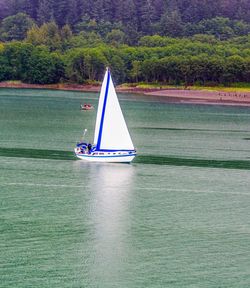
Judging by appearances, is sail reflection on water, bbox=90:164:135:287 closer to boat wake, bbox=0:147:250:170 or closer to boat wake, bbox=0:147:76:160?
boat wake, bbox=0:147:250:170

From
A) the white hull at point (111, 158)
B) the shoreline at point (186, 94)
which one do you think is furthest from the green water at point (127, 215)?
the shoreline at point (186, 94)

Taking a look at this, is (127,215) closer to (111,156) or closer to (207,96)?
(111,156)

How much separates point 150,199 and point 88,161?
34.8 ft

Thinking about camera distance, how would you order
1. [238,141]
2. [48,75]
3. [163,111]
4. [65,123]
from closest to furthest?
[238,141]
[65,123]
[163,111]
[48,75]

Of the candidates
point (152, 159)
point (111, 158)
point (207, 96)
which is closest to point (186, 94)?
point (207, 96)

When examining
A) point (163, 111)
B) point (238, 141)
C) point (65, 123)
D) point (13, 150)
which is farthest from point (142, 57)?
point (13, 150)

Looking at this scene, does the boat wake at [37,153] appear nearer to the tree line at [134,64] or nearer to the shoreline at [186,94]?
the shoreline at [186,94]

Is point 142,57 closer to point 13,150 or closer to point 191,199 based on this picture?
point 13,150

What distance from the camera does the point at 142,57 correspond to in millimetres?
180375

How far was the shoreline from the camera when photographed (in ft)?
438

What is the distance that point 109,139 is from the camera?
52281 millimetres

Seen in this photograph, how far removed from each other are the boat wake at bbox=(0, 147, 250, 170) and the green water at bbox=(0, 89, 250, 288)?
6cm

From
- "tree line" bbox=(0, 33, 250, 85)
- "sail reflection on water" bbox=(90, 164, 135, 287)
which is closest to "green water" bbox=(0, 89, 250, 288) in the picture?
"sail reflection on water" bbox=(90, 164, 135, 287)

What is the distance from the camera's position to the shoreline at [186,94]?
438 feet
